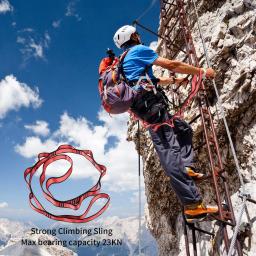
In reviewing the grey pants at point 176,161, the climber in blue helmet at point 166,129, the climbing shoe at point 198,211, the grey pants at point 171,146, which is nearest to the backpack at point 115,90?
the climber in blue helmet at point 166,129

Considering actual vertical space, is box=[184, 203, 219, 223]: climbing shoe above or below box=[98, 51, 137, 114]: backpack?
below

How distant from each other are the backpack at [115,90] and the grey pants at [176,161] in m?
0.85

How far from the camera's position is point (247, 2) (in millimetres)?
8023

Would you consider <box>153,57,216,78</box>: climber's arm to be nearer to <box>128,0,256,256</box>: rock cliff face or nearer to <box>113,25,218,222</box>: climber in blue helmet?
<box>113,25,218,222</box>: climber in blue helmet

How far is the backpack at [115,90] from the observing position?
5.41 meters

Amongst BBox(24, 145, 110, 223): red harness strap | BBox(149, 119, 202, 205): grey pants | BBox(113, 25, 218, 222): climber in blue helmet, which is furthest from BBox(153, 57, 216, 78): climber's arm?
BBox(24, 145, 110, 223): red harness strap

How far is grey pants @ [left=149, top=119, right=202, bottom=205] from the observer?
5.14 meters

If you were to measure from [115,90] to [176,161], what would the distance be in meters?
1.71

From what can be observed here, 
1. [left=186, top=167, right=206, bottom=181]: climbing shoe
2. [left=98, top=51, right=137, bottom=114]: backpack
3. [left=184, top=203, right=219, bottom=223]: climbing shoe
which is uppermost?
[left=98, top=51, right=137, bottom=114]: backpack

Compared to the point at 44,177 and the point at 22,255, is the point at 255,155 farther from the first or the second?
the point at 22,255

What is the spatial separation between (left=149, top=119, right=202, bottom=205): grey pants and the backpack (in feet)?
2.80

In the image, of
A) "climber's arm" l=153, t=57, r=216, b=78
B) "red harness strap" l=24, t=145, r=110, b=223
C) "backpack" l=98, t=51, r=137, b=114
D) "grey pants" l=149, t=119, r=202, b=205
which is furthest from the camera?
"red harness strap" l=24, t=145, r=110, b=223

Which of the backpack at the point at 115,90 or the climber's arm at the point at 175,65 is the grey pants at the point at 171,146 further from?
the climber's arm at the point at 175,65

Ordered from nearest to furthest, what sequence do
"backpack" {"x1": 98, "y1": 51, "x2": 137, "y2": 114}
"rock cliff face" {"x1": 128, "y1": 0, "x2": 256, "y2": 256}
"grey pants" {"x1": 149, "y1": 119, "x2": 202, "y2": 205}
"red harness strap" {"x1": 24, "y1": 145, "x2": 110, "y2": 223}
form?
"grey pants" {"x1": 149, "y1": 119, "x2": 202, "y2": 205} → "backpack" {"x1": 98, "y1": 51, "x2": 137, "y2": 114} → "rock cliff face" {"x1": 128, "y1": 0, "x2": 256, "y2": 256} → "red harness strap" {"x1": 24, "y1": 145, "x2": 110, "y2": 223}
